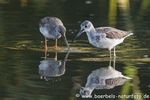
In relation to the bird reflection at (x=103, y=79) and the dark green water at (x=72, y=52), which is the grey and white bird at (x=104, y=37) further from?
the bird reflection at (x=103, y=79)

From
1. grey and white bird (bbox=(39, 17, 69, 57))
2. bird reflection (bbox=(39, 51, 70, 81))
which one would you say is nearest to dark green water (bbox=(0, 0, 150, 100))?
bird reflection (bbox=(39, 51, 70, 81))

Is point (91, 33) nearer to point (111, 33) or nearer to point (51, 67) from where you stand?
point (111, 33)

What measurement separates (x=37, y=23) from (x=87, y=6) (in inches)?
94.6

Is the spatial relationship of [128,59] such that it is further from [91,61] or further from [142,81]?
[142,81]

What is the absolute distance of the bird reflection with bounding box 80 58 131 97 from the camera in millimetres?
9407

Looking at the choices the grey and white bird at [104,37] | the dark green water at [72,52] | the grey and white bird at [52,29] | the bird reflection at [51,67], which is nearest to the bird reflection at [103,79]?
the dark green water at [72,52]

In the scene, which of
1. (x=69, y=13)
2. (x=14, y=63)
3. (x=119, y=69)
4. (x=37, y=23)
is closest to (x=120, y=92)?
(x=119, y=69)

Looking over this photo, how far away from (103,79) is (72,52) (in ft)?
6.16

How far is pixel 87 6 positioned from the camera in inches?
634

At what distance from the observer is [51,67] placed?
1076 cm

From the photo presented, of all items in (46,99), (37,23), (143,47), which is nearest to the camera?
(46,99)

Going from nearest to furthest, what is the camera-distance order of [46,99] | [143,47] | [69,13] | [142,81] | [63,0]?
1. [46,99]
2. [142,81]
3. [143,47]
4. [69,13]
5. [63,0]

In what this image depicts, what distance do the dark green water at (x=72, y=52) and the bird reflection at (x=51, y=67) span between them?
0.27 ft

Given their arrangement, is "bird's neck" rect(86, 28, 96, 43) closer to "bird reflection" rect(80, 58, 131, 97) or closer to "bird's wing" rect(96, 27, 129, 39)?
"bird's wing" rect(96, 27, 129, 39)
